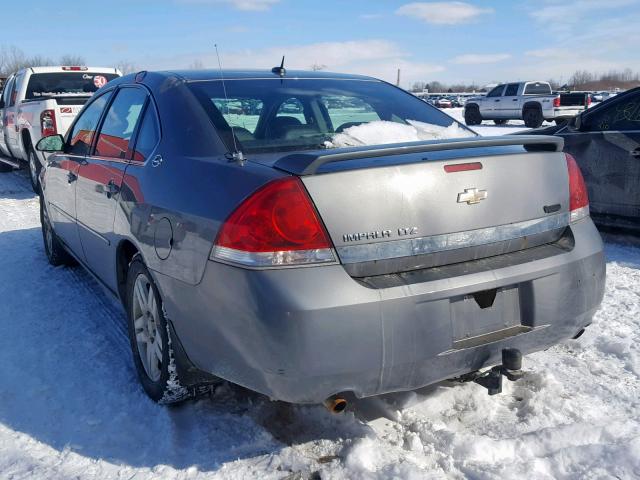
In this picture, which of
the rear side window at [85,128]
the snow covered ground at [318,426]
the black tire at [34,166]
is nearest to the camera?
the snow covered ground at [318,426]

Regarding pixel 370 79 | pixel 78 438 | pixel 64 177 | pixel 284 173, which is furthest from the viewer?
pixel 64 177

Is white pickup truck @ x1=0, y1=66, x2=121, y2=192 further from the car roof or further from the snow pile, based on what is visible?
the snow pile

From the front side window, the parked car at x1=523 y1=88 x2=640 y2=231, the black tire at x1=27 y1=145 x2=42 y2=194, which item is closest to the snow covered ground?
the parked car at x1=523 y1=88 x2=640 y2=231

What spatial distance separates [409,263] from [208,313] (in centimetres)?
79

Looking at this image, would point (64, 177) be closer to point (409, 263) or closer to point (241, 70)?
point (241, 70)

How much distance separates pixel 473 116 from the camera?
26328mm

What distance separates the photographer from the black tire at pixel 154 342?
9.03ft

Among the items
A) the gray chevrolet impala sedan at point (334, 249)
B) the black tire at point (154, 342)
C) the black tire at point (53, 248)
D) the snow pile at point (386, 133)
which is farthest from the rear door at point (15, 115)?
the snow pile at point (386, 133)

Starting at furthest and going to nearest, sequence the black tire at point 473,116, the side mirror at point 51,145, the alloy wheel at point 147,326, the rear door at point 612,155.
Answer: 1. the black tire at point 473,116
2. the rear door at point 612,155
3. the side mirror at point 51,145
4. the alloy wheel at point 147,326

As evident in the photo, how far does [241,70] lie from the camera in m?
Answer: 3.54

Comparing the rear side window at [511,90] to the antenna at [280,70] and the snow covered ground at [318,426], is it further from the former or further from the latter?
the antenna at [280,70]

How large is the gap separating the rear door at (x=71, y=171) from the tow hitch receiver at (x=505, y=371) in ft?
9.27

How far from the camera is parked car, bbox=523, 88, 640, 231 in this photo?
532 cm

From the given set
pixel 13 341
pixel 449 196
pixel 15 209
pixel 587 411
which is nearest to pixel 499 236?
pixel 449 196
